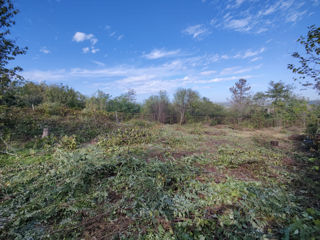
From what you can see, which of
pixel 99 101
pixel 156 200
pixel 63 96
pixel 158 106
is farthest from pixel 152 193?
pixel 63 96

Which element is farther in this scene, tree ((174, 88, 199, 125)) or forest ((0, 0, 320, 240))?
tree ((174, 88, 199, 125))

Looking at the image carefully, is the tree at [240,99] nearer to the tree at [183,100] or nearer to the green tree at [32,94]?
the tree at [183,100]

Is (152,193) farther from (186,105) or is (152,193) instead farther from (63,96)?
(63,96)

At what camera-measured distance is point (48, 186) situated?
8.05ft

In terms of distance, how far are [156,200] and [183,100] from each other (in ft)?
36.1

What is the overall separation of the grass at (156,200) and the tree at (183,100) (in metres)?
9.11

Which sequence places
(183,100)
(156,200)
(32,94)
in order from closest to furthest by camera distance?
(156,200) < (32,94) < (183,100)

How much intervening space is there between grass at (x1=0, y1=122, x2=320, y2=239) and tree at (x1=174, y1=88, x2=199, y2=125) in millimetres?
9105

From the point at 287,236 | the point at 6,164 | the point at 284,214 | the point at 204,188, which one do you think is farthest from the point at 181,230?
the point at 6,164

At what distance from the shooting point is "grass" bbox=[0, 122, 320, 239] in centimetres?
160

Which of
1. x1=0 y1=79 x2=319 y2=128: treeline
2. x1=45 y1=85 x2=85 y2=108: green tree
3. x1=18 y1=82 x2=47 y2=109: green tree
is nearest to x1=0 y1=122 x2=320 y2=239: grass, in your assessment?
x1=0 y1=79 x2=319 y2=128: treeline

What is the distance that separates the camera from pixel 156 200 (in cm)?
206

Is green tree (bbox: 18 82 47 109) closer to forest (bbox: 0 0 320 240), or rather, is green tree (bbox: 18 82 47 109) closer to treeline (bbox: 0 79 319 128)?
treeline (bbox: 0 79 319 128)

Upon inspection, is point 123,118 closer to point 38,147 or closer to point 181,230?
point 38,147
